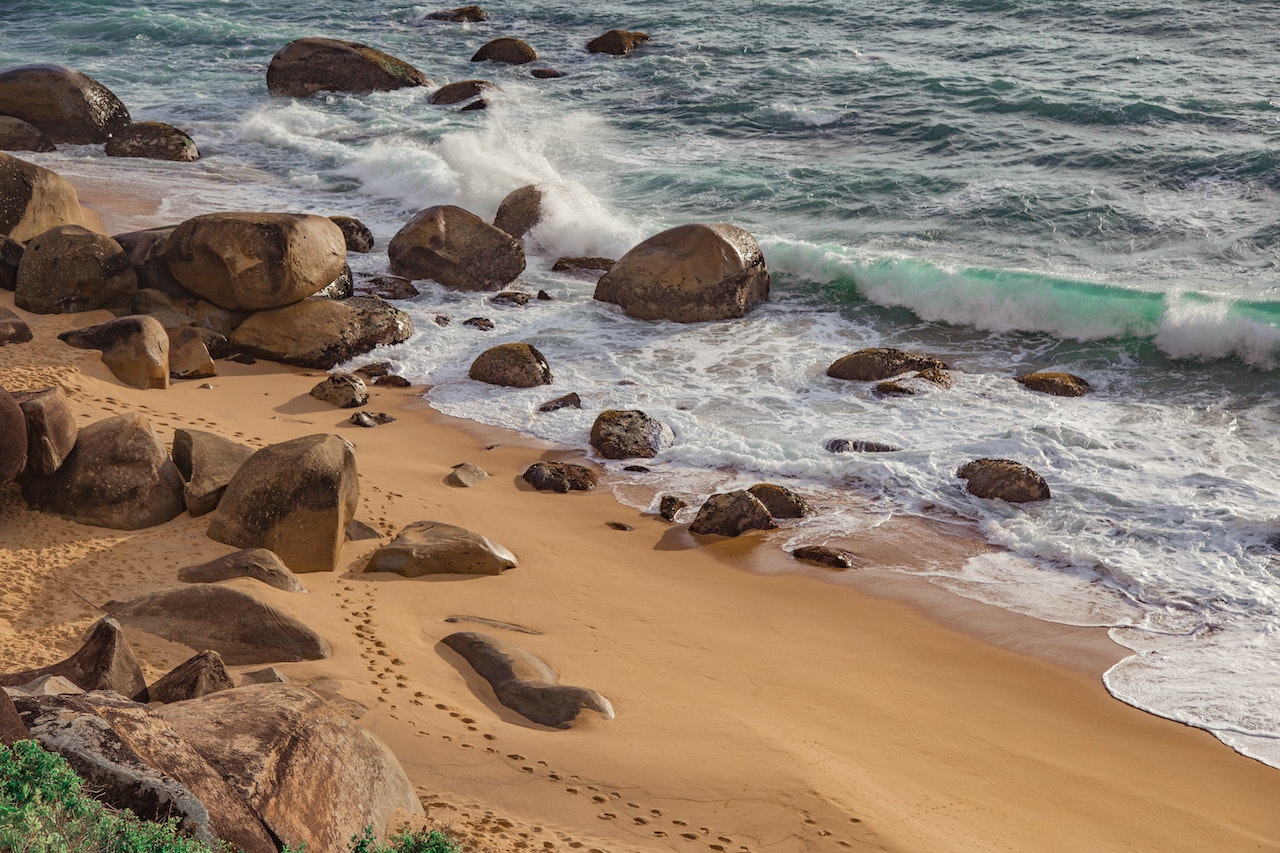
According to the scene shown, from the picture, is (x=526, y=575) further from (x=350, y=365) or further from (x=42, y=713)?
(x=350, y=365)

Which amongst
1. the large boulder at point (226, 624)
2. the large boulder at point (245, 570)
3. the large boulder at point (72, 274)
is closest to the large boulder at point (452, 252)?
the large boulder at point (72, 274)

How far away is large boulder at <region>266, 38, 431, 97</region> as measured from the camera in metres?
23.4

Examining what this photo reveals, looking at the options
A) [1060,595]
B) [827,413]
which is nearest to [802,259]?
[827,413]

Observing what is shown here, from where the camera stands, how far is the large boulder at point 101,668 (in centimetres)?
439

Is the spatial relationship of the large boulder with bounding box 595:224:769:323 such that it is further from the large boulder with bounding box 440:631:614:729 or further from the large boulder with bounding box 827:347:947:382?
the large boulder with bounding box 440:631:614:729

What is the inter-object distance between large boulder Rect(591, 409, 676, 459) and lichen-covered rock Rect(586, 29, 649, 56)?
18.3 metres

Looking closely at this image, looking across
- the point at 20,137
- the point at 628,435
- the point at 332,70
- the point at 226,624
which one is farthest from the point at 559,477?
the point at 332,70

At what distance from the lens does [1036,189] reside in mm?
16406

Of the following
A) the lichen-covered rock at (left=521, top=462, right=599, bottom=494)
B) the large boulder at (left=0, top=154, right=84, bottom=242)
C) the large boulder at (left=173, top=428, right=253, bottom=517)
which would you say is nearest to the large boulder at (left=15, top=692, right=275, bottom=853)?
the large boulder at (left=173, top=428, right=253, bottom=517)

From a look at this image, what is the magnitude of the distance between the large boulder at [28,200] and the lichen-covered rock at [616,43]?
1632 cm

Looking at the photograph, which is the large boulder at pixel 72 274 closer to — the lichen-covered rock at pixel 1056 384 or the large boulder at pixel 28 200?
the large boulder at pixel 28 200

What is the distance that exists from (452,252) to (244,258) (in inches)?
128

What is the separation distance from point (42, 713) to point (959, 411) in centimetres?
854

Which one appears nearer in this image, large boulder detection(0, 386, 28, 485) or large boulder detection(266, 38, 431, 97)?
large boulder detection(0, 386, 28, 485)
